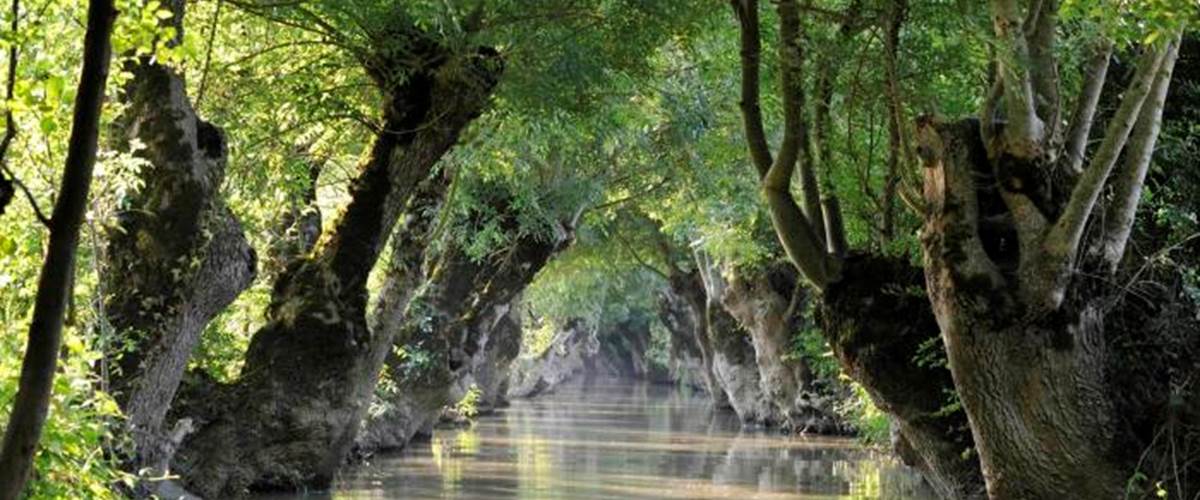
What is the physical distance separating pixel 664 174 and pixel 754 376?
48.6 feet

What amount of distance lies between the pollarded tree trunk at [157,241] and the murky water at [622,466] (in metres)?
7.55

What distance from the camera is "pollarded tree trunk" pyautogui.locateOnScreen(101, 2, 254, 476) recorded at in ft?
34.6

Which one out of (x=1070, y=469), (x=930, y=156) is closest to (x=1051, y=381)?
(x=1070, y=469)

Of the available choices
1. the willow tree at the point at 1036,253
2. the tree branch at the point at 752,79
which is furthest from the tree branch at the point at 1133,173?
the tree branch at the point at 752,79

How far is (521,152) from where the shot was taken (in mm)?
21297

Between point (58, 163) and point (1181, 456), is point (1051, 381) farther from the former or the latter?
point (58, 163)

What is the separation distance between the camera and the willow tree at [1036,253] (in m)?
9.02

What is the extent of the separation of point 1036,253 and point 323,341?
904 centimetres

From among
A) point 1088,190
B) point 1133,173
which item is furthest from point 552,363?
point 1088,190

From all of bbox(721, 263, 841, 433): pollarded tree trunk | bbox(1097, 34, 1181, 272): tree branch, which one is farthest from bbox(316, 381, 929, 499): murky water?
bbox(1097, 34, 1181, 272): tree branch

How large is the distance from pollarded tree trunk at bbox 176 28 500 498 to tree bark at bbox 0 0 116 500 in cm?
992

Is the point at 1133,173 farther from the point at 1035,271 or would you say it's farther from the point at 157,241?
the point at 157,241

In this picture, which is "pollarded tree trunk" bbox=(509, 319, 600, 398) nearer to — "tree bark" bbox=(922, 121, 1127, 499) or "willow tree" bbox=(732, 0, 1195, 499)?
"willow tree" bbox=(732, 0, 1195, 499)

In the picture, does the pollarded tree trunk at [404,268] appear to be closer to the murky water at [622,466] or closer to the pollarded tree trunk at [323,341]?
the pollarded tree trunk at [323,341]
